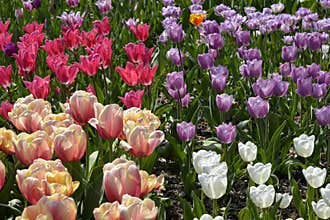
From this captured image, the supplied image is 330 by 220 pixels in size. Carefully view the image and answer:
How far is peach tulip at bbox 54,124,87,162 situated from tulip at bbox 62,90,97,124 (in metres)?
0.23

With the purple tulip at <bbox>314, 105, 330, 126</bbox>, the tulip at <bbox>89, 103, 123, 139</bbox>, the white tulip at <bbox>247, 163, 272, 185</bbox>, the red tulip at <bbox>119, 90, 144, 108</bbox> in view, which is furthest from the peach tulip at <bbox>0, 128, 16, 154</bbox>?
the purple tulip at <bbox>314, 105, 330, 126</bbox>

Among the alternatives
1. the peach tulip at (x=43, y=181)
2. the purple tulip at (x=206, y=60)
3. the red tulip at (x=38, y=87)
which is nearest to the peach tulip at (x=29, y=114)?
the red tulip at (x=38, y=87)

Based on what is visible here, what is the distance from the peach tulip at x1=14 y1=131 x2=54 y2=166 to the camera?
1990mm

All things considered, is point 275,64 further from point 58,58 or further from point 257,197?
point 257,197

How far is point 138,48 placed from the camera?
3275mm

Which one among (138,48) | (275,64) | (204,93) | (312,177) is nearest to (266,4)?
(275,64)

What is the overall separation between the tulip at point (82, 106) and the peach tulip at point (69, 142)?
0.23 meters

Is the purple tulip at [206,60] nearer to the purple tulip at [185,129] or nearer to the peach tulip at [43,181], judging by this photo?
the purple tulip at [185,129]

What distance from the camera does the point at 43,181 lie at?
176cm

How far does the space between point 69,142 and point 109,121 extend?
0.16 m

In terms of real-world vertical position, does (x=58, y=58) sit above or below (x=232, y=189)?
above

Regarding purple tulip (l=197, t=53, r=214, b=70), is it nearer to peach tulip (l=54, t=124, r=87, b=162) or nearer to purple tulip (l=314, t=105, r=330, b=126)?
purple tulip (l=314, t=105, r=330, b=126)

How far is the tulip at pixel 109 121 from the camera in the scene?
207 cm

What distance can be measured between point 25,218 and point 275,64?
2602mm
